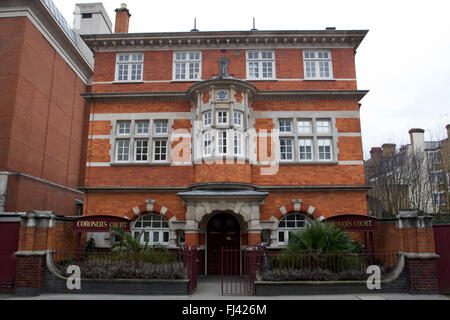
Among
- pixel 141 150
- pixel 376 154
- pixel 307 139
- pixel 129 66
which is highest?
pixel 129 66

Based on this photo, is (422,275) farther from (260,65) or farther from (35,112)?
(35,112)

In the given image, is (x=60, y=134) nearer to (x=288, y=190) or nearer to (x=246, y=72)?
(x=246, y=72)

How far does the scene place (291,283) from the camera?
10.4 metres

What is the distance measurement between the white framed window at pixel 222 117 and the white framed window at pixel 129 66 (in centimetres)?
518

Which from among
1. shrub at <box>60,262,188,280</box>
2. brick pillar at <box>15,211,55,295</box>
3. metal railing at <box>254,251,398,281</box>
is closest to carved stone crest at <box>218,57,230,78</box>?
metal railing at <box>254,251,398,281</box>

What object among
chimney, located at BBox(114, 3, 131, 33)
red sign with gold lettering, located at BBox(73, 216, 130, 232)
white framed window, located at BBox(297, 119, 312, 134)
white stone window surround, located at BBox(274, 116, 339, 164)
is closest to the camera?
red sign with gold lettering, located at BBox(73, 216, 130, 232)

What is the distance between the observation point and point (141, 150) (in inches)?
668

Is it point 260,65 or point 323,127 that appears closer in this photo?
point 323,127

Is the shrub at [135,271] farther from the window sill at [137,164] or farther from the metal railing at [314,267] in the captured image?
the window sill at [137,164]

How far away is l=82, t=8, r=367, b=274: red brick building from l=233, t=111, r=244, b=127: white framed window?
7 centimetres

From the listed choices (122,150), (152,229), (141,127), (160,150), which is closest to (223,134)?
(160,150)

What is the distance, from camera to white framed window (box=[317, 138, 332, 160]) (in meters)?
16.6

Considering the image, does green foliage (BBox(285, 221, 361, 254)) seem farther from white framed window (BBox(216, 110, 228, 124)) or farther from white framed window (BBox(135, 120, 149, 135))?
white framed window (BBox(135, 120, 149, 135))

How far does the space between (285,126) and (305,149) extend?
1534 mm
